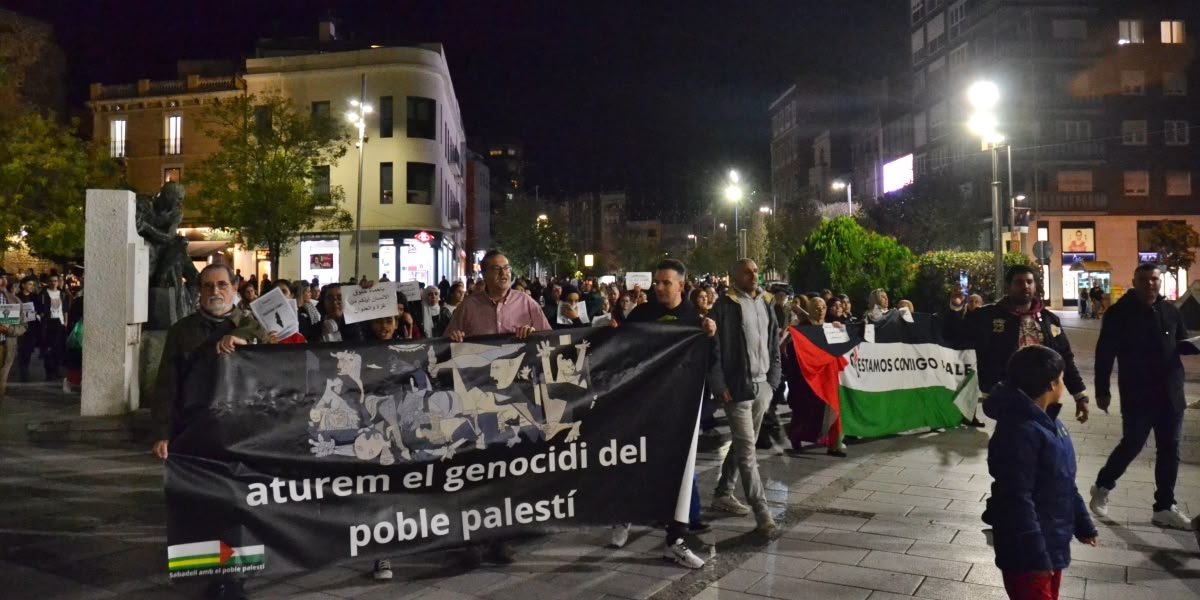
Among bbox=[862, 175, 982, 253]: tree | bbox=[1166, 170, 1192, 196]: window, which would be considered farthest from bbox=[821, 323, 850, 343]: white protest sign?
bbox=[1166, 170, 1192, 196]: window

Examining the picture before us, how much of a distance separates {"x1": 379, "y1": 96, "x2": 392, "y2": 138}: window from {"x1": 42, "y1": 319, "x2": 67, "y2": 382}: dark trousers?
2577cm

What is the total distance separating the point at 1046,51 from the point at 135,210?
5316 cm

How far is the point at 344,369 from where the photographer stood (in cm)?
480

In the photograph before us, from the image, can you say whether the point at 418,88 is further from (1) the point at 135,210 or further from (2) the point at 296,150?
(1) the point at 135,210

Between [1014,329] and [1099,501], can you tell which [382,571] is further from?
[1099,501]

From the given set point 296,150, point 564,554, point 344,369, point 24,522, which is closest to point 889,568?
point 564,554

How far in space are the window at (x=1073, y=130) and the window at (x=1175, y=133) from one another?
459 centimetres

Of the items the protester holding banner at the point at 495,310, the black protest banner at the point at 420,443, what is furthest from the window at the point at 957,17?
the black protest banner at the point at 420,443

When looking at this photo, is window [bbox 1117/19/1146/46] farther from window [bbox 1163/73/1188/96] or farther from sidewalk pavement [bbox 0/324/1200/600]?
sidewalk pavement [bbox 0/324/1200/600]

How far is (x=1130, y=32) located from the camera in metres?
51.8

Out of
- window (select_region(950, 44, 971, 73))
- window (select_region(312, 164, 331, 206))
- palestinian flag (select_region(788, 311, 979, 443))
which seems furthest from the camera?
window (select_region(950, 44, 971, 73))

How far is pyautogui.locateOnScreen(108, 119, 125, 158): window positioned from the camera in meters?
42.9

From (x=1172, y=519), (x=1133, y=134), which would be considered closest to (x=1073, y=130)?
(x=1133, y=134)

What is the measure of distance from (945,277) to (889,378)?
14237 mm
